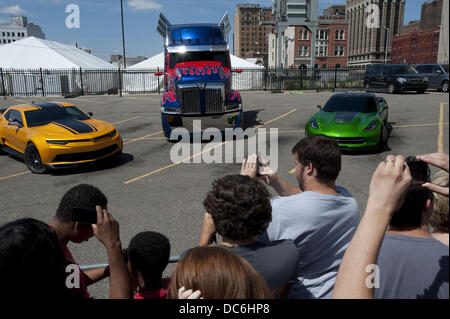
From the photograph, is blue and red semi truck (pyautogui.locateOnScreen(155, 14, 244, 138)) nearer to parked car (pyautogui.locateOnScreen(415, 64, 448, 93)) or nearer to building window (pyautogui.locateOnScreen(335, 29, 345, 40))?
parked car (pyautogui.locateOnScreen(415, 64, 448, 93))

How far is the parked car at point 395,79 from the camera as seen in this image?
Result: 23.4 m

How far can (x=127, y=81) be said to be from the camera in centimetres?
3425

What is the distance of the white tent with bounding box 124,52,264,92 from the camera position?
33031mm

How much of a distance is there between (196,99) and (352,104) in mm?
4878

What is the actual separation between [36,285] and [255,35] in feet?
687

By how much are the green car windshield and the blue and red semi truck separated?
123 inches

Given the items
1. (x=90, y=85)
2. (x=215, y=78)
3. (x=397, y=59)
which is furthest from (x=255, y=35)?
(x=215, y=78)

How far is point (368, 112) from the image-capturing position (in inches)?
398

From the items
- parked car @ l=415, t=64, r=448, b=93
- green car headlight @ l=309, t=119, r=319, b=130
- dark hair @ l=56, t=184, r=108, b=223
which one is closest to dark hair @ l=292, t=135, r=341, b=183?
dark hair @ l=56, t=184, r=108, b=223

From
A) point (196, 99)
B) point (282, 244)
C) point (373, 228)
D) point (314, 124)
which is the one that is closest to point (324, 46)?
point (196, 99)

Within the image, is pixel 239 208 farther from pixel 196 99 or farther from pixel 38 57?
pixel 38 57

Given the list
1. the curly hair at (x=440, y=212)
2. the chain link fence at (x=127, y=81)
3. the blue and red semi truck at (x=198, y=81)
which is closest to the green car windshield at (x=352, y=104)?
the blue and red semi truck at (x=198, y=81)

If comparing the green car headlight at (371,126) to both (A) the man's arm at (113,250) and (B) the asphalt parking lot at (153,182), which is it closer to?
(B) the asphalt parking lot at (153,182)
